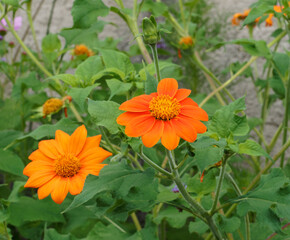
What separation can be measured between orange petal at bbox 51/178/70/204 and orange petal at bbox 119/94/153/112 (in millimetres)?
123

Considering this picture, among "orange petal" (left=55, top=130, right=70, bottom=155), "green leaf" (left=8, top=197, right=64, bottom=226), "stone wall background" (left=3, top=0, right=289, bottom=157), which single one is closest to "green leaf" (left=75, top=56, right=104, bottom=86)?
"orange petal" (left=55, top=130, right=70, bottom=155)

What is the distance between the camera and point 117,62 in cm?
60

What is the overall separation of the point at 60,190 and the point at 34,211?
0.40 metres

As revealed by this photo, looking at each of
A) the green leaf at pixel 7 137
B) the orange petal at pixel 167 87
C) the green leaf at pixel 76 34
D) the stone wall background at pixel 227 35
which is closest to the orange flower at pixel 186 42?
the green leaf at pixel 76 34

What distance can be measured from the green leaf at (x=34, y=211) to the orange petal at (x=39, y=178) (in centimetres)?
33

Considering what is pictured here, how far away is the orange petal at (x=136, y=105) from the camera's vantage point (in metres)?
0.42

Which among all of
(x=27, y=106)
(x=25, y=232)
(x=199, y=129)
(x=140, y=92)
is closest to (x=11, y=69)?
(x=27, y=106)

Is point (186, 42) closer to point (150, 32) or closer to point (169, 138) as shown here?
point (150, 32)

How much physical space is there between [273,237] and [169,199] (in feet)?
0.68

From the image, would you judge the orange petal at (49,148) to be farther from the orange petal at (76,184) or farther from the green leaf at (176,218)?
the green leaf at (176,218)

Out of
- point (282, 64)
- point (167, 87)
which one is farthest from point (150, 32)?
point (282, 64)

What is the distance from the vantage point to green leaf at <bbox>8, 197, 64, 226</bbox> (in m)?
0.79

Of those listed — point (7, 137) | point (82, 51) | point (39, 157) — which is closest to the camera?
point (39, 157)

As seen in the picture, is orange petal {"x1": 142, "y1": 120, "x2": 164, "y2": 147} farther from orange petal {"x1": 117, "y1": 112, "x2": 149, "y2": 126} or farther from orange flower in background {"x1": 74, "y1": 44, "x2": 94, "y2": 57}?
orange flower in background {"x1": 74, "y1": 44, "x2": 94, "y2": 57}
